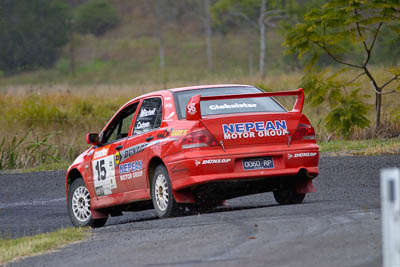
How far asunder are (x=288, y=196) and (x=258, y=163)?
111 cm

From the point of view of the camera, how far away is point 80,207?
35.9 ft

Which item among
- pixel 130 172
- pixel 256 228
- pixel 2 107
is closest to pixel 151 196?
pixel 130 172

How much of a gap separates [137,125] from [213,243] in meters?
3.19

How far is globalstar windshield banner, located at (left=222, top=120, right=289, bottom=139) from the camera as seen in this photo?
8898 millimetres

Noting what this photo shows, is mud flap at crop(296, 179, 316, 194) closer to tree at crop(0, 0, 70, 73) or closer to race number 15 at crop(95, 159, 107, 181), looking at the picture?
race number 15 at crop(95, 159, 107, 181)

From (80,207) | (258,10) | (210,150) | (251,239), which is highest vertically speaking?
(258,10)

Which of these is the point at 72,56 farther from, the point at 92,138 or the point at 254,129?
the point at 254,129

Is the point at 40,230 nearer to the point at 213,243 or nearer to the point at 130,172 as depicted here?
the point at 130,172

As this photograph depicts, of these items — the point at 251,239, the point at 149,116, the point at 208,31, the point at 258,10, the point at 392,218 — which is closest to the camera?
the point at 392,218

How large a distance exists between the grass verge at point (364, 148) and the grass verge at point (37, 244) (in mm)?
7942

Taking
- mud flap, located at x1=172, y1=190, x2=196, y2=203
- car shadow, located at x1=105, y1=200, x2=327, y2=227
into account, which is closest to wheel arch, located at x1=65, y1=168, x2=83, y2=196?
car shadow, located at x1=105, y1=200, x2=327, y2=227

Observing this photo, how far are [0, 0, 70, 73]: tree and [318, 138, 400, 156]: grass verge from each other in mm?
45870

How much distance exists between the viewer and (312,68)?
63.2 ft

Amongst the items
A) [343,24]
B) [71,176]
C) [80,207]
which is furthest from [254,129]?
[343,24]
